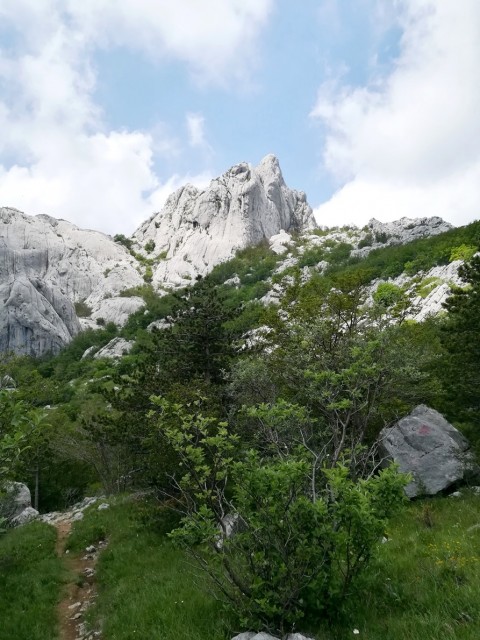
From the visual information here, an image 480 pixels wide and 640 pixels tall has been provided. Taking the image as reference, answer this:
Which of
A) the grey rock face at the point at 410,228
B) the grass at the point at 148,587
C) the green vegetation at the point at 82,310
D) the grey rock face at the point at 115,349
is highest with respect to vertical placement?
the green vegetation at the point at 82,310

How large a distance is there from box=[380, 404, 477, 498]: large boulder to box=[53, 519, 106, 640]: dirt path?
9557mm

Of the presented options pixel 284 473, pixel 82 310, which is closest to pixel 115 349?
pixel 82 310

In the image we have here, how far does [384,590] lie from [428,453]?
8.99 m

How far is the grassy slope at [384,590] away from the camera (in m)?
5.31

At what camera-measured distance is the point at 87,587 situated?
11.7 meters

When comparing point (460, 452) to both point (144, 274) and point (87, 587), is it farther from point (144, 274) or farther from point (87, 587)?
point (144, 274)

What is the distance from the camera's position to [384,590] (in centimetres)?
646

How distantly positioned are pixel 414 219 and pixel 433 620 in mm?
126344

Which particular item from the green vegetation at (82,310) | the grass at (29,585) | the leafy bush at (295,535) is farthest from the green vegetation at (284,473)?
the green vegetation at (82,310)

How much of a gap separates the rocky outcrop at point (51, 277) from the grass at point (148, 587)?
8263cm

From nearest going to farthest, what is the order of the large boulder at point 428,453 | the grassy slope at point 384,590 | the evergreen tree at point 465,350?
the grassy slope at point 384,590 < the large boulder at point 428,453 < the evergreen tree at point 465,350

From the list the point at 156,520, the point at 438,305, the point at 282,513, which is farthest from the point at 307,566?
the point at 438,305

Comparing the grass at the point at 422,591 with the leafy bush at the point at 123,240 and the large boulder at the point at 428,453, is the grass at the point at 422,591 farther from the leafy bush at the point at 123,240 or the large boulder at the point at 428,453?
the leafy bush at the point at 123,240

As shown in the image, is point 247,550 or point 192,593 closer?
point 247,550
